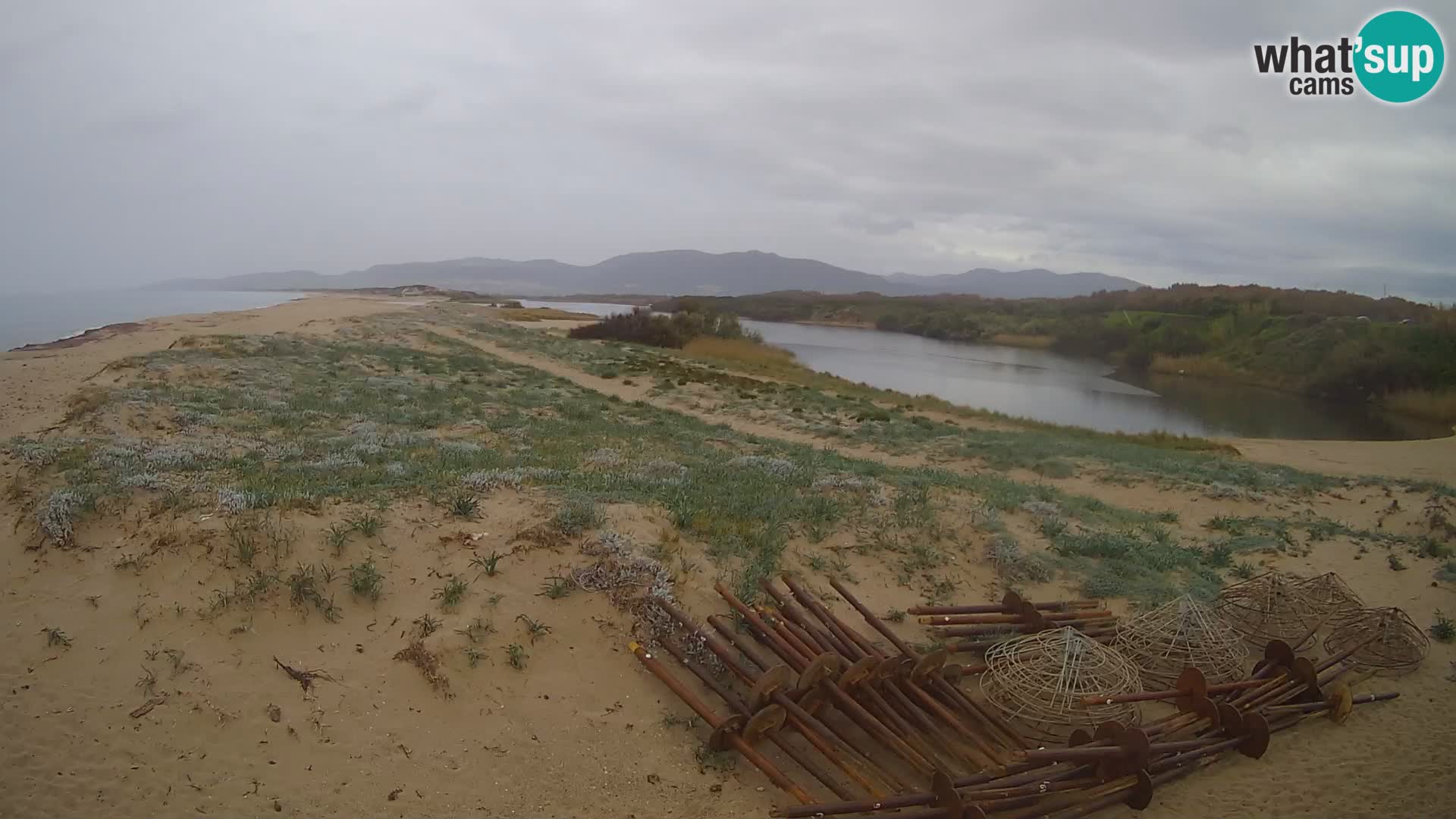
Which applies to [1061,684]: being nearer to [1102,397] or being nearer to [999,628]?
[999,628]

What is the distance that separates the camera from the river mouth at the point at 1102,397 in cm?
2856

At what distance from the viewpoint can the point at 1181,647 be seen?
243 inches

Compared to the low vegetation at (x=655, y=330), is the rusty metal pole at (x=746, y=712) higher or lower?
lower

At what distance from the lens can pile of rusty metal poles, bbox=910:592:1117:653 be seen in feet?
20.9

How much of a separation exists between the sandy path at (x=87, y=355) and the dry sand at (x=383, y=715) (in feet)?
20.2

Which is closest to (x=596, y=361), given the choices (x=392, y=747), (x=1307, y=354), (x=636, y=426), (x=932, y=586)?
(x=636, y=426)

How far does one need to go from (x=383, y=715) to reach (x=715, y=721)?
2.10m

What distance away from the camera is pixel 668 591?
599 cm

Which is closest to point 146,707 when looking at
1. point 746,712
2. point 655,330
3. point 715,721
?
point 715,721

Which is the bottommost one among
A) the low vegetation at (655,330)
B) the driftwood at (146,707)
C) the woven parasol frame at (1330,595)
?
the woven parasol frame at (1330,595)

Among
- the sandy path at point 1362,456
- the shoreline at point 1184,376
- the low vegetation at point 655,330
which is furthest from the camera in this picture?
the low vegetation at point 655,330

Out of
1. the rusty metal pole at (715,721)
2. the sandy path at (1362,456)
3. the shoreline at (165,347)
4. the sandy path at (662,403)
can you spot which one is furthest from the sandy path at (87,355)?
the sandy path at (1362,456)

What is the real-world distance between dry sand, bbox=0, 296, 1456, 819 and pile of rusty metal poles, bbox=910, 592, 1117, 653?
60.4 inches

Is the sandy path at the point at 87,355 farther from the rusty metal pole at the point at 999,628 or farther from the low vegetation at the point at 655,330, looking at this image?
the low vegetation at the point at 655,330
